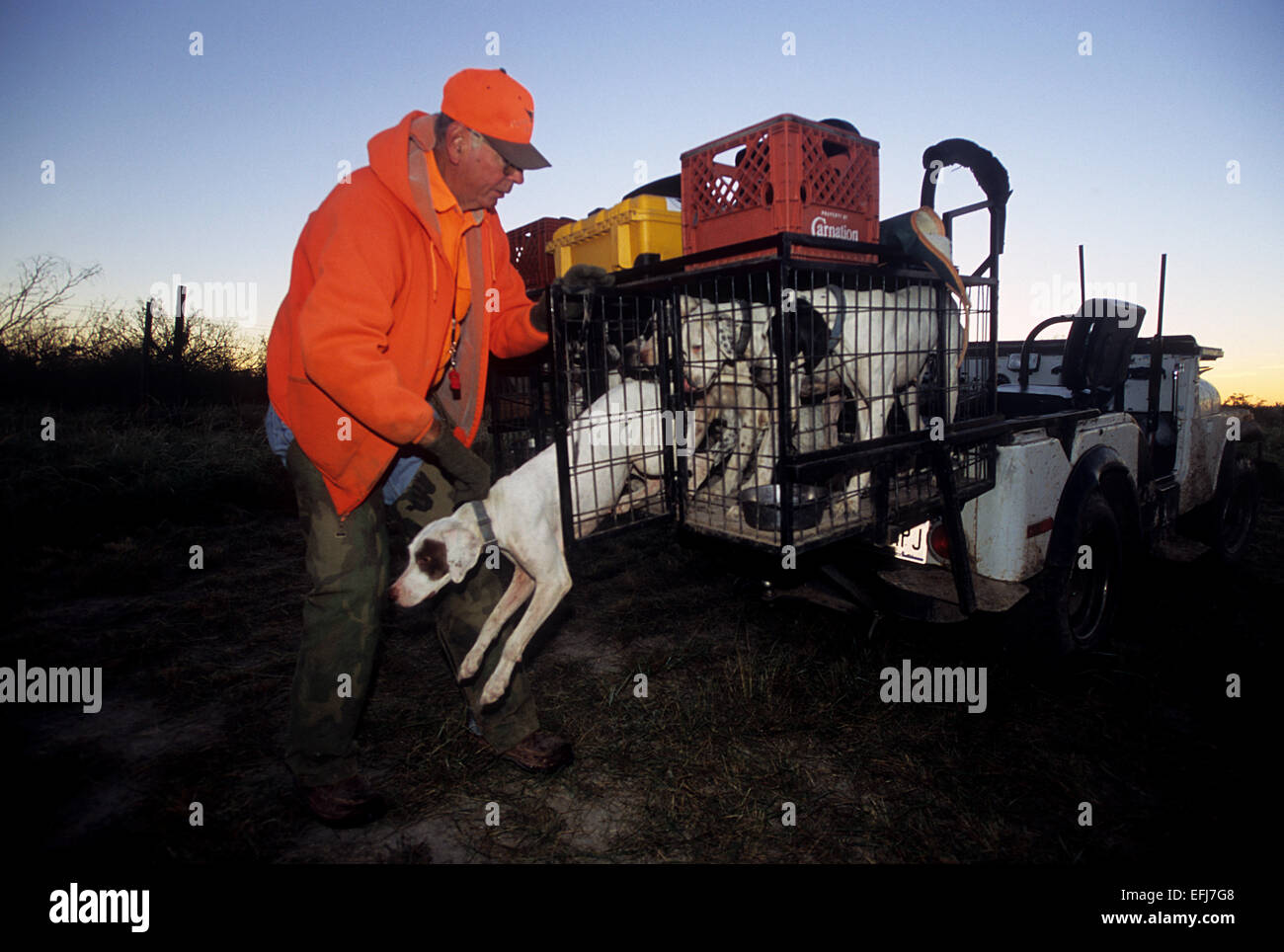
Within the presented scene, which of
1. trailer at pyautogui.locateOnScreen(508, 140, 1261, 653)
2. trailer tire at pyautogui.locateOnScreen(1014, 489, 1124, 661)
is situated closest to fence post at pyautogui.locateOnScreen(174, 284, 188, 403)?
trailer at pyautogui.locateOnScreen(508, 140, 1261, 653)

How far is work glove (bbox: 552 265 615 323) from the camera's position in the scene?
2.30 meters

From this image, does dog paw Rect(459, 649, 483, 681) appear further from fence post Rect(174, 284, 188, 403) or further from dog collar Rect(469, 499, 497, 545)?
fence post Rect(174, 284, 188, 403)

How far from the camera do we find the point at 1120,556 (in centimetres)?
356

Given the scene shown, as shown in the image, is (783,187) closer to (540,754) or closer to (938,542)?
(938,542)

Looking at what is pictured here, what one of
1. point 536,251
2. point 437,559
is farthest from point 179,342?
point 437,559

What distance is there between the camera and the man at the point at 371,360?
1.88 m

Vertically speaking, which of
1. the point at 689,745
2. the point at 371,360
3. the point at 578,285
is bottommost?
the point at 689,745

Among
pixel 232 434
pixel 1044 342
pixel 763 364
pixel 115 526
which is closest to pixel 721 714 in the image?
pixel 763 364

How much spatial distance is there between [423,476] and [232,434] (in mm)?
8032

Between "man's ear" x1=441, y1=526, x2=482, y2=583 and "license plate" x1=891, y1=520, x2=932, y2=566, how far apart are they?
1888mm

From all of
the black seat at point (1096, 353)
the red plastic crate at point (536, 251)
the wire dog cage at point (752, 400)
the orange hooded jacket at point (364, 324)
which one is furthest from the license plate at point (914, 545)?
the red plastic crate at point (536, 251)

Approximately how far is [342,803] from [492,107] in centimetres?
233

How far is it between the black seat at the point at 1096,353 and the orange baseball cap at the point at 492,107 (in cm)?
352

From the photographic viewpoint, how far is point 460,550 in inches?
90.8
